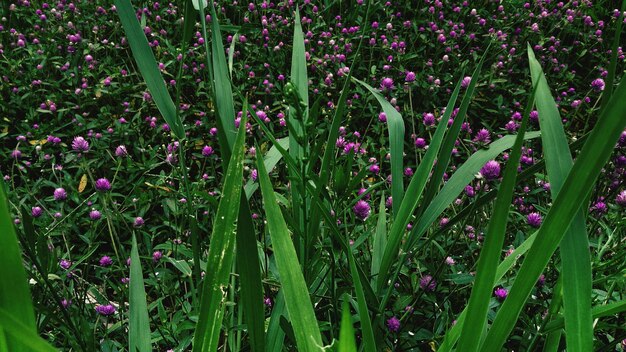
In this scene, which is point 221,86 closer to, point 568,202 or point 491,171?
point 568,202

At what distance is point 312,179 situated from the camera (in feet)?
3.61

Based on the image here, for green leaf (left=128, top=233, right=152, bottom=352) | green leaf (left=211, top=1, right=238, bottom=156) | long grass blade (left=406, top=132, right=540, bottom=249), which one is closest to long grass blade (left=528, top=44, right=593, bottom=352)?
long grass blade (left=406, top=132, right=540, bottom=249)

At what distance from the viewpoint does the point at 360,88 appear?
2859 mm

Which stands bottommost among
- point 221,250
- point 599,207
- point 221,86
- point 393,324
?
point 393,324

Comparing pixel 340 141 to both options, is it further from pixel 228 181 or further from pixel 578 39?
pixel 578 39

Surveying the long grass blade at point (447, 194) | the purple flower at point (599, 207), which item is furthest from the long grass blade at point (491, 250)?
the purple flower at point (599, 207)

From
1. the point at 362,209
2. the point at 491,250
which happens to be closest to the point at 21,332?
the point at 491,250

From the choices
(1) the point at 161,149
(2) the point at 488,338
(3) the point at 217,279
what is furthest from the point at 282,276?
(1) the point at 161,149

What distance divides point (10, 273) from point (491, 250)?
51 cm

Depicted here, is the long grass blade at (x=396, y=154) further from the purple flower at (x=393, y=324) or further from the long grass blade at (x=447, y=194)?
the purple flower at (x=393, y=324)

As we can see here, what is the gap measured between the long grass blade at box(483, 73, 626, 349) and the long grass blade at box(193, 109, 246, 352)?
13.6 inches

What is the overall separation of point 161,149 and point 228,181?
2009 mm

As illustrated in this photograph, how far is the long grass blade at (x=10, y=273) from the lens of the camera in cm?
50

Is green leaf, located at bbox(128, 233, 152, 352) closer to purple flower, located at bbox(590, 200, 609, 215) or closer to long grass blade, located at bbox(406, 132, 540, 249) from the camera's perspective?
long grass blade, located at bbox(406, 132, 540, 249)
